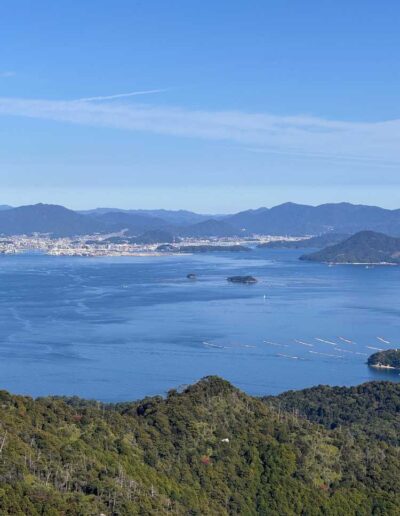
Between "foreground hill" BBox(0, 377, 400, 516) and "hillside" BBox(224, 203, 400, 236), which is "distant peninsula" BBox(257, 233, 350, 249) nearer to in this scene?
"hillside" BBox(224, 203, 400, 236)

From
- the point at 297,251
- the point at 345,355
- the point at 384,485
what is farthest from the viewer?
the point at 297,251

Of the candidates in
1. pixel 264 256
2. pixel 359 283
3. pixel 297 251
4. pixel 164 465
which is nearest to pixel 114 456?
pixel 164 465

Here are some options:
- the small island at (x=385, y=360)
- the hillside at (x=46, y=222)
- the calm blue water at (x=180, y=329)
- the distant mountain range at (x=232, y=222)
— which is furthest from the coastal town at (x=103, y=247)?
the small island at (x=385, y=360)

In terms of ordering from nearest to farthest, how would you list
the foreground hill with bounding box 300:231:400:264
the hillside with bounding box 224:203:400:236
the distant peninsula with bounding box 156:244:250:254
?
1. the foreground hill with bounding box 300:231:400:264
2. the distant peninsula with bounding box 156:244:250:254
3. the hillside with bounding box 224:203:400:236

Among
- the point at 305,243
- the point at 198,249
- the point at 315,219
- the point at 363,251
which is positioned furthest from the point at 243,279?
the point at 315,219

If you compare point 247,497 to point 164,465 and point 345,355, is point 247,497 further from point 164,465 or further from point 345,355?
point 345,355

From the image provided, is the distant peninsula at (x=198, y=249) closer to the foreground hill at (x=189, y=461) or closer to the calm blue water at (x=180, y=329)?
the calm blue water at (x=180, y=329)

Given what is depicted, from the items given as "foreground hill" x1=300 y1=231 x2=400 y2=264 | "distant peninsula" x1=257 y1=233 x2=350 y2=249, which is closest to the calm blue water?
"foreground hill" x1=300 y1=231 x2=400 y2=264

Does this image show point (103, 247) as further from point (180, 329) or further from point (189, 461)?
point (189, 461)
